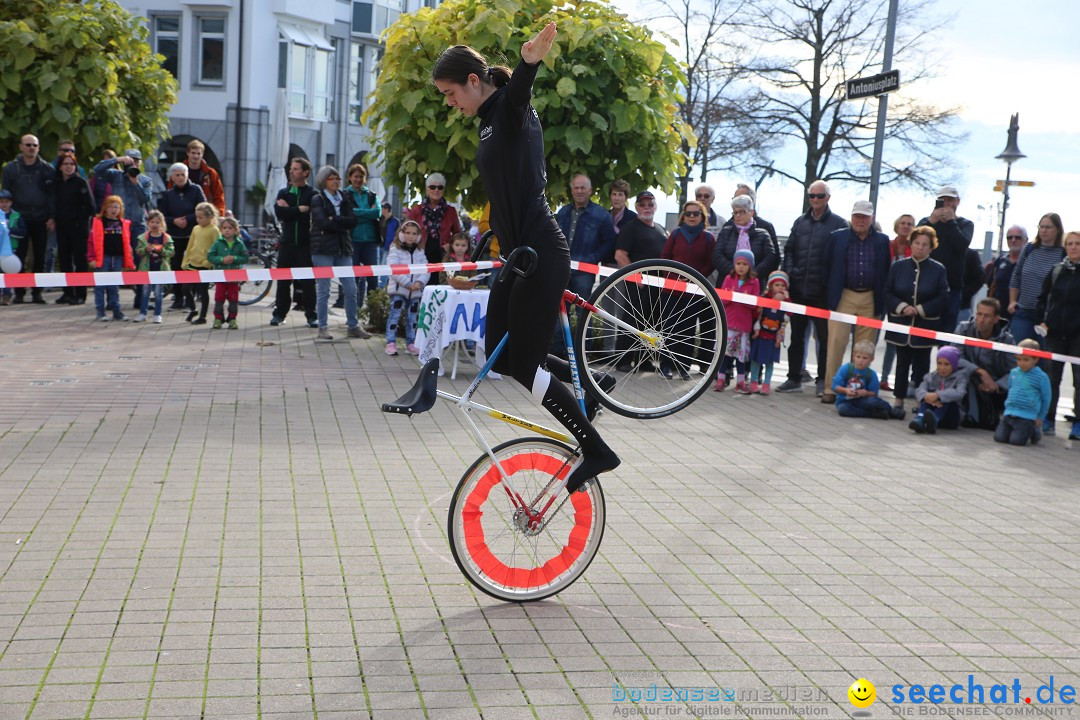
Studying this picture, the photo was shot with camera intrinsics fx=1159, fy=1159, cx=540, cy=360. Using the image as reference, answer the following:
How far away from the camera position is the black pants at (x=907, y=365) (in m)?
12.0

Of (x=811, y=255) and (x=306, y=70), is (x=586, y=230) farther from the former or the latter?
(x=306, y=70)

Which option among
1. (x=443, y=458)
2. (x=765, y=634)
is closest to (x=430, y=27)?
(x=443, y=458)

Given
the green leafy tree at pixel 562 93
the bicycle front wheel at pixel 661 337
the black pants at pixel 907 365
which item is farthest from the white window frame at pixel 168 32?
the bicycle front wheel at pixel 661 337

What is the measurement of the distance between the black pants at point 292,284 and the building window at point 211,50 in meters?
26.3

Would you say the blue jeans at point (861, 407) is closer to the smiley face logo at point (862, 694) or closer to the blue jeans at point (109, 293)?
the smiley face logo at point (862, 694)

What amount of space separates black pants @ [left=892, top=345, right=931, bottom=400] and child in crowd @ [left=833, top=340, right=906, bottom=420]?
300mm

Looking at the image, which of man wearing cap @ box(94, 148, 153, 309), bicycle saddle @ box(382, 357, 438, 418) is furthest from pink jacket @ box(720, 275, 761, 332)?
man wearing cap @ box(94, 148, 153, 309)

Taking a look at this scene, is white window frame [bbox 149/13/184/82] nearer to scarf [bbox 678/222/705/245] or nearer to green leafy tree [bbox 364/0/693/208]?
green leafy tree [bbox 364/0/693/208]

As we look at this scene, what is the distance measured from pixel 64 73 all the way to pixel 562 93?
9027 mm

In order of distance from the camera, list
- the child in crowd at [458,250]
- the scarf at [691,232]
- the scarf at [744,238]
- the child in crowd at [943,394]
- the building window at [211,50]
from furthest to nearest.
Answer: the building window at [211,50] → the child in crowd at [458,250] → the scarf at [691,232] → the scarf at [744,238] → the child in crowd at [943,394]

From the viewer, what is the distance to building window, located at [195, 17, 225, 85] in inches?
1618

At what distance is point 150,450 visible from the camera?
8109mm

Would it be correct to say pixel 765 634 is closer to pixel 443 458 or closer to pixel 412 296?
pixel 443 458

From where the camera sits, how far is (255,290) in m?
19.6
